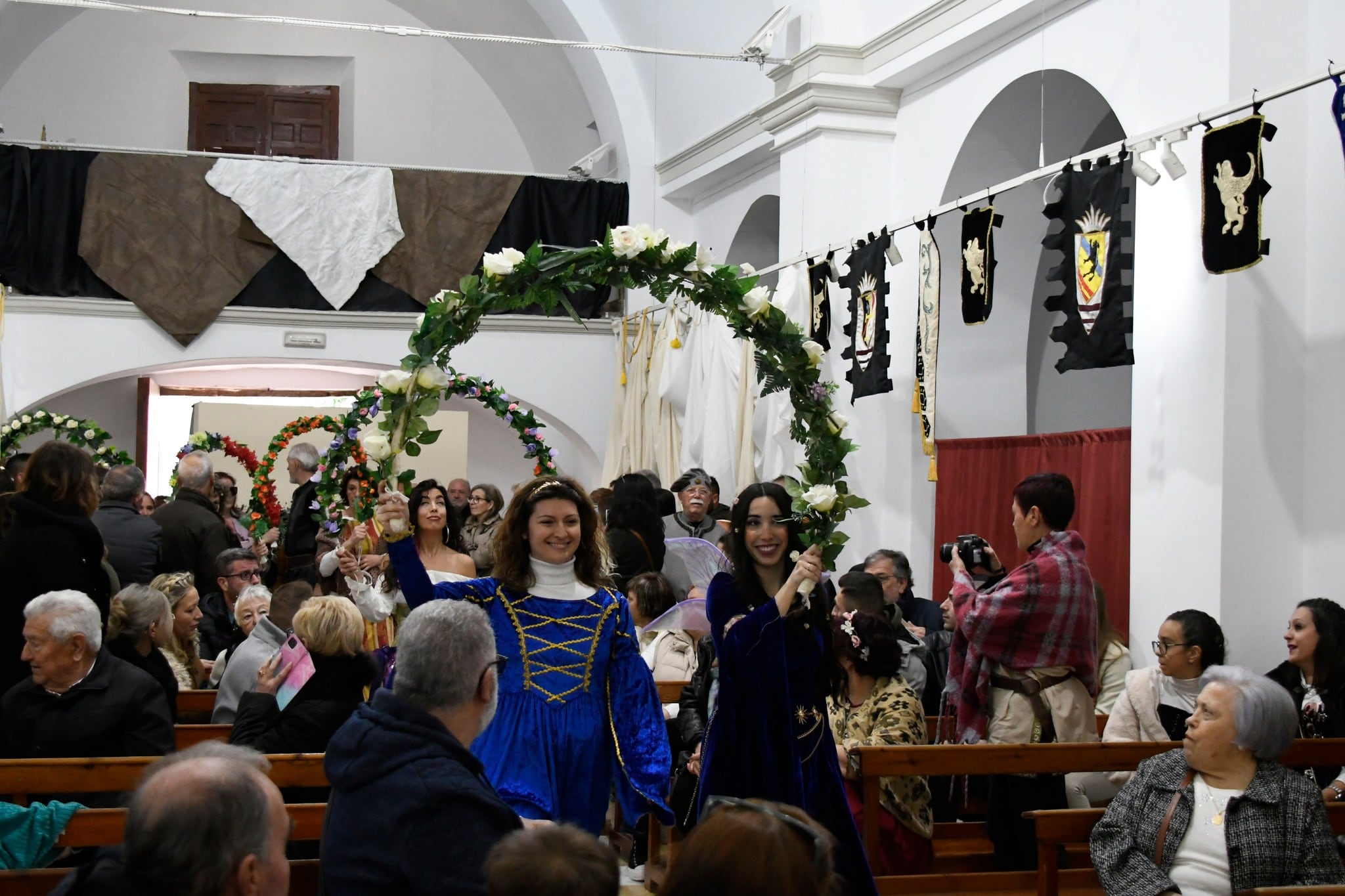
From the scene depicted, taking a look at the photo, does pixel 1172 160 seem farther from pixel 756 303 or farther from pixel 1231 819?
pixel 1231 819

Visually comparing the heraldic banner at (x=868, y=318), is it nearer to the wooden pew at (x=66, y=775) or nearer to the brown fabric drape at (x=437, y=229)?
the wooden pew at (x=66, y=775)

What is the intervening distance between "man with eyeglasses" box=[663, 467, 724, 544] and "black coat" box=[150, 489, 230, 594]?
2.58 m

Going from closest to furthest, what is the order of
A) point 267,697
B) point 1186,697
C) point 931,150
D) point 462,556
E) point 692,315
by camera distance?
point 267,697 < point 1186,697 < point 462,556 < point 931,150 < point 692,315

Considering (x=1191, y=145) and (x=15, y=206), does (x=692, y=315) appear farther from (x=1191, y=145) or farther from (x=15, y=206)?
(x=15, y=206)

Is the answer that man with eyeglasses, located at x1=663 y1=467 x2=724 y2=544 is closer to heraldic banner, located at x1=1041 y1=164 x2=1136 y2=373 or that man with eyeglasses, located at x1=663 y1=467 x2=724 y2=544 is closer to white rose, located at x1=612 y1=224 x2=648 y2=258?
heraldic banner, located at x1=1041 y1=164 x2=1136 y2=373

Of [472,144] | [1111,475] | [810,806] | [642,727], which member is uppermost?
[472,144]

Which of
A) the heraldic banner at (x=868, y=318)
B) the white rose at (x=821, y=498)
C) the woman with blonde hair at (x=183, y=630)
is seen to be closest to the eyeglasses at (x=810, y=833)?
the white rose at (x=821, y=498)

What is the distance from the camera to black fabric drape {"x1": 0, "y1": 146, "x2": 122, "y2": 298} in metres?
12.4

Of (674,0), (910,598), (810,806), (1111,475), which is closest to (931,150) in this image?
(1111,475)

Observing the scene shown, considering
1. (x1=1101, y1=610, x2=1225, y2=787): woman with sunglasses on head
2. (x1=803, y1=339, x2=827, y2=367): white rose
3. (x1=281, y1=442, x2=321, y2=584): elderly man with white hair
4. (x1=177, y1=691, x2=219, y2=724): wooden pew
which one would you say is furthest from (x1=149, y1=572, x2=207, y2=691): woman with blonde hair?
(x1=1101, y1=610, x2=1225, y2=787): woman with sunglasses on head

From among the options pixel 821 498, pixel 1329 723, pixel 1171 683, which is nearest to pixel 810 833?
pixel 821 498

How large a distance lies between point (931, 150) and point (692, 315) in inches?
106

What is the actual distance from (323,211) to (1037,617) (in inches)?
380

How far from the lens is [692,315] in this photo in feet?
37.4
